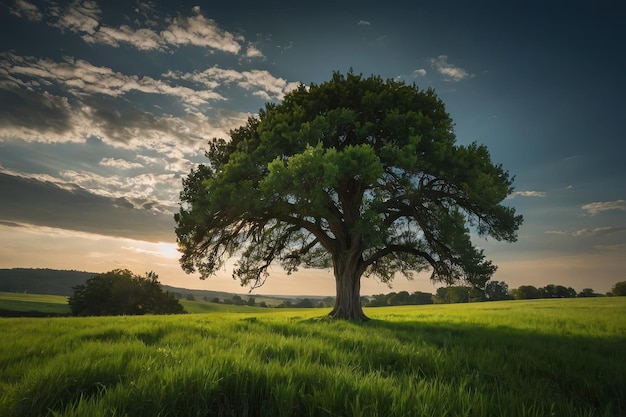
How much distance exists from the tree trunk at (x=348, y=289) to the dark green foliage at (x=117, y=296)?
42.4 m

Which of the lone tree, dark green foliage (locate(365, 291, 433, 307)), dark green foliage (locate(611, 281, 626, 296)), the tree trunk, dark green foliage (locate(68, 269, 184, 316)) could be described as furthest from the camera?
dark green foliage (locate(365, 291, 433, 307))

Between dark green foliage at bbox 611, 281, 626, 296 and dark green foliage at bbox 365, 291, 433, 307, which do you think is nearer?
dark green foliage at bbox 611, 281, 626, 296

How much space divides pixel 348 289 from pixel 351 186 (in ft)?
22.5

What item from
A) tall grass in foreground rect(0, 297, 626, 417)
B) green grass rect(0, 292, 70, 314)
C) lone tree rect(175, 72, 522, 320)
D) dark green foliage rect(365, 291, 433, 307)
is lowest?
dark green foliage rect(365, 291, 433, 307)

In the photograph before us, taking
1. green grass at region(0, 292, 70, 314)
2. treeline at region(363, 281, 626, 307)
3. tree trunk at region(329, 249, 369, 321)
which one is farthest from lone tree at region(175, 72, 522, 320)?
treeline at region(363, 281, 626, 307)

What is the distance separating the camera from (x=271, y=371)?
3.71 metres

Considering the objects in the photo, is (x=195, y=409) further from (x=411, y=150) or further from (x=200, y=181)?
(x=200, y=181)

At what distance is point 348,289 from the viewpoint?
2044cm

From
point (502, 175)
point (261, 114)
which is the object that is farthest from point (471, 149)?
point (261, 114)

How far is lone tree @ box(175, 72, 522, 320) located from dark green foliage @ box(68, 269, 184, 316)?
4000 centimetres

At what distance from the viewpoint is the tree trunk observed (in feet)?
66.1

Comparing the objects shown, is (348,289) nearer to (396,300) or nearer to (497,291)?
(396,300)

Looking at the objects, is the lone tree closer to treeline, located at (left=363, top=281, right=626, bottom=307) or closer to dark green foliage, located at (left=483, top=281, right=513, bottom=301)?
treeline, located at (left=363, top=281, right=626, bottom=307)

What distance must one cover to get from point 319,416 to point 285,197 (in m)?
14.0
